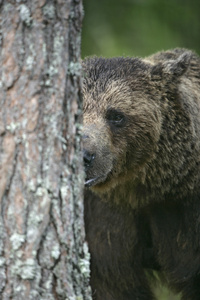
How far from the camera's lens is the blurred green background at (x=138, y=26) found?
402 inches

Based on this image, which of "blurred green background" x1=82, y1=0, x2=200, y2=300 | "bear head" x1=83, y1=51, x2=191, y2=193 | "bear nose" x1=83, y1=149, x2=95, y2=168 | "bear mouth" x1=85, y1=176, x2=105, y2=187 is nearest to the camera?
"bear nose" x1=83, y1=149, x2=95, y2=168

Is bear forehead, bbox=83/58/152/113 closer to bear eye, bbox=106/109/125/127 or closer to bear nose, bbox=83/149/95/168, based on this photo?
bear eye, bbox=106/109/125/127

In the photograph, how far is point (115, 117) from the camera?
5.11 m

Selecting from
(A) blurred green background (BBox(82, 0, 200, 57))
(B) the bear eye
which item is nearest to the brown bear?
(B) the bear eye

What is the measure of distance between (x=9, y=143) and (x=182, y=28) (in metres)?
7.92

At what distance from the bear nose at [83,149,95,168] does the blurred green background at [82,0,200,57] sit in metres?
5.83

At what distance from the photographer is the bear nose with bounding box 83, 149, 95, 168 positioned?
175 inches

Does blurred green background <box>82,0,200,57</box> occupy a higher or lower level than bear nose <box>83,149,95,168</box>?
higher

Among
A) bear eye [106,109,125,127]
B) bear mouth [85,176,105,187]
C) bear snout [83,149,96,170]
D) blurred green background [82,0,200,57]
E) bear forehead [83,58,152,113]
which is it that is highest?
blurred green background [82,0,200,57]

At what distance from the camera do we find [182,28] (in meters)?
10.4

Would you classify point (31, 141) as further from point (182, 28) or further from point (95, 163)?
point (182, 28)

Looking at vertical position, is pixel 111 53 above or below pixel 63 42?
above

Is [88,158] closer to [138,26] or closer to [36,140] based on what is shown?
[36,140]

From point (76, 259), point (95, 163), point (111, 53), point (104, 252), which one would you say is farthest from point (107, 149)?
point (111, 53)
